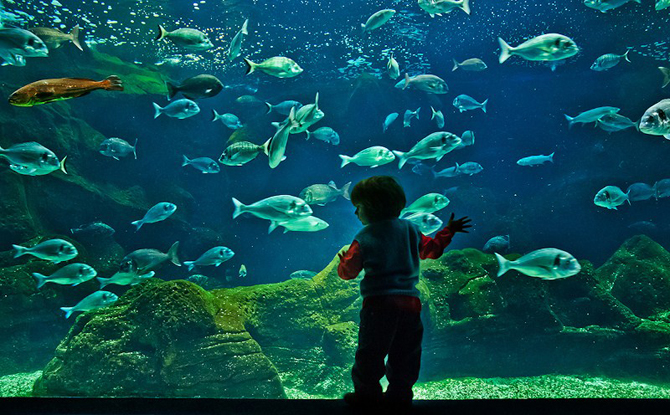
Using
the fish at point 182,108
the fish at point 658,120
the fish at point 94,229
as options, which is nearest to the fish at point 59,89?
the fish at point 182,108

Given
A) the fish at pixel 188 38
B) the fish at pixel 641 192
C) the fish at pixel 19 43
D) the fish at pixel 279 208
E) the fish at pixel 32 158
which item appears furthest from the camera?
the fish at pixel 641 192

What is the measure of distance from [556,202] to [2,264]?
20870mm

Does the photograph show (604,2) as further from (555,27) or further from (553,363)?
(555,27)

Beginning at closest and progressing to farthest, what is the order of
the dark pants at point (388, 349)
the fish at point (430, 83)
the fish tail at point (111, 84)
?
the dark pants at point (388, 349), the fish tail at point (111, 84), the fish at point (430, 83)

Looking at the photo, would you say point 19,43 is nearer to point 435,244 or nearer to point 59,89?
point 59,89

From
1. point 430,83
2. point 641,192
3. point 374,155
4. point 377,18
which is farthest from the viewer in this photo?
point 641,192

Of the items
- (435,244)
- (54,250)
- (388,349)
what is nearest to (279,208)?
(435,244)

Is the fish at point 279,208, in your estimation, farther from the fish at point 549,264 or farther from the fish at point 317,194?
the fish at point 317,194

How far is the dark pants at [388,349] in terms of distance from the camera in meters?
2.09

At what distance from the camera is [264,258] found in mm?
19047

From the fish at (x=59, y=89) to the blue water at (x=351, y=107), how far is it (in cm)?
1194

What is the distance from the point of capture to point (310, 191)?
8.62 m

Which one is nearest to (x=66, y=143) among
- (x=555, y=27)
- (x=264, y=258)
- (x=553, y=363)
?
(x=264, y=258)

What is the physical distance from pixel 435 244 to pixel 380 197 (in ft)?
1.48
